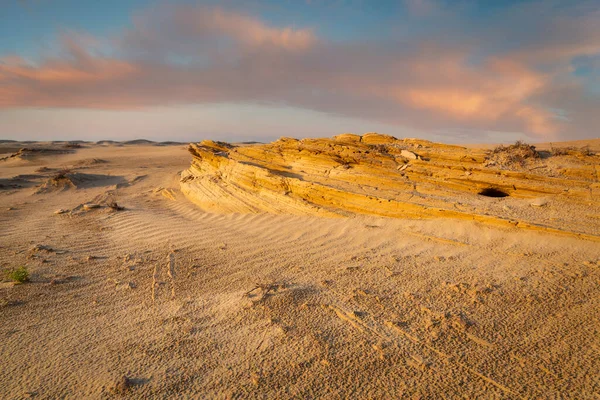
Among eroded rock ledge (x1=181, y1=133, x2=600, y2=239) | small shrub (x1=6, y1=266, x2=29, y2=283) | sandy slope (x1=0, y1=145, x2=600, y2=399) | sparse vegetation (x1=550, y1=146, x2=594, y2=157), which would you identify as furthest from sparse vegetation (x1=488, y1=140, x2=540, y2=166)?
small shrub (x1=6, y1=266, x2=29, y2=283)

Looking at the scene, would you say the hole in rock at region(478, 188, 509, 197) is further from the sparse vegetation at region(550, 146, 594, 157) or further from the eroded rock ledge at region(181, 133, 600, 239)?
the sparse vegetation at region(550, 146, 594, 157)

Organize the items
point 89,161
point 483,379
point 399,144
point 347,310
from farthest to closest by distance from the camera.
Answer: point 89,161 < point 399,144 < point 347,310 < point 483,379

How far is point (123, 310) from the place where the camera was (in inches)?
147

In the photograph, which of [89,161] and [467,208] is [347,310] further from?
[89,161]

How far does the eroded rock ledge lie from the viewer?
5602mm

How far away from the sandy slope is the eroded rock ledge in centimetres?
50

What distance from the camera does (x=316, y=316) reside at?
11.0 ft

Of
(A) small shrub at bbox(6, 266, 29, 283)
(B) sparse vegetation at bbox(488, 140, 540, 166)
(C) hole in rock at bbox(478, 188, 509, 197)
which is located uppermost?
(B) sparse vegetation at bbox(488, 140, 540, 166)

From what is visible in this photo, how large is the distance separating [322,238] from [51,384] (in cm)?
418

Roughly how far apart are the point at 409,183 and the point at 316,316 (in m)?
4.60

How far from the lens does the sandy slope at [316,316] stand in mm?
2500

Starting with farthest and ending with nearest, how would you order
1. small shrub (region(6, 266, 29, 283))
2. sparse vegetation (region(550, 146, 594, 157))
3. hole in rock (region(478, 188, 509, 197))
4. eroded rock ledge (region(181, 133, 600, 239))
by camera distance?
sparse vegetation (region(550, 146, 594, 157)), hole in rock (region(478, 188, 509, 197)), eroded rock ledge (region(181, 133, 600, 239)), small shrub (region(6, 266, 29, 283))

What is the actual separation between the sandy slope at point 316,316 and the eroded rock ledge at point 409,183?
19.9 inches

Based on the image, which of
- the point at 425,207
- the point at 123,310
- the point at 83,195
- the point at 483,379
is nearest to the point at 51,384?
the point at 123,310
